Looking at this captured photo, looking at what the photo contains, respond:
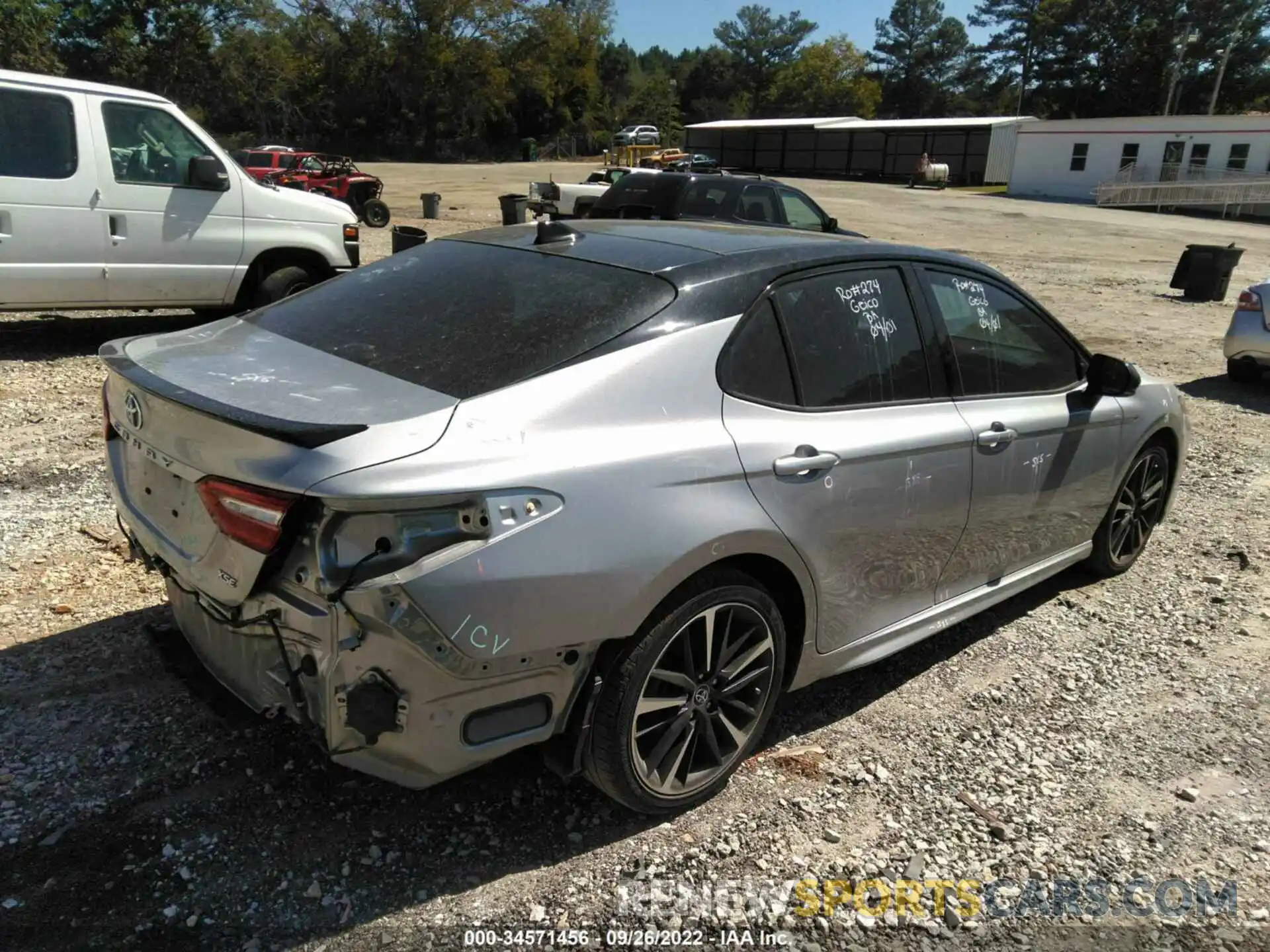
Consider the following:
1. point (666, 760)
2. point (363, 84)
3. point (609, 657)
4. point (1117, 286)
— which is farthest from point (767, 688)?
point (363, 84)

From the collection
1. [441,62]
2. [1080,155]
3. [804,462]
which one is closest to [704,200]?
[804,462]

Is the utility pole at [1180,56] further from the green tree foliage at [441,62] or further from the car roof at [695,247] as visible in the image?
the car roof at [695,247]

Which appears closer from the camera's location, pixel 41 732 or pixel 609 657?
pixel 609 657

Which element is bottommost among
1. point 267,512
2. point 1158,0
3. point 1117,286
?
point 1117,286

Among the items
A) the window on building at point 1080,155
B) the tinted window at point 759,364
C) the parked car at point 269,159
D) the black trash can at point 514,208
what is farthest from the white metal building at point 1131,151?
the tinted window at point 759,364

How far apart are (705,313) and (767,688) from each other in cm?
118

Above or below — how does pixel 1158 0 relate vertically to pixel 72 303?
above

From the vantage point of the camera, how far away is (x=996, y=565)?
3.81 meters

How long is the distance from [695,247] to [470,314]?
2.68 ft

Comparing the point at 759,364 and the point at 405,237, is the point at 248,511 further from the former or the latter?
the point at 405,237

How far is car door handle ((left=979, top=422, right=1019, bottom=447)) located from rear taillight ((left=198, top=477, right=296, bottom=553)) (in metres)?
2.47

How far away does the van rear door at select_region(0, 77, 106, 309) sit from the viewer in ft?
22.6

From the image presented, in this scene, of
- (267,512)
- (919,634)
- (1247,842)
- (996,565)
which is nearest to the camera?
(267,512)

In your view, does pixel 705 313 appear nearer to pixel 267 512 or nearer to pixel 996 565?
pixel 267 512
